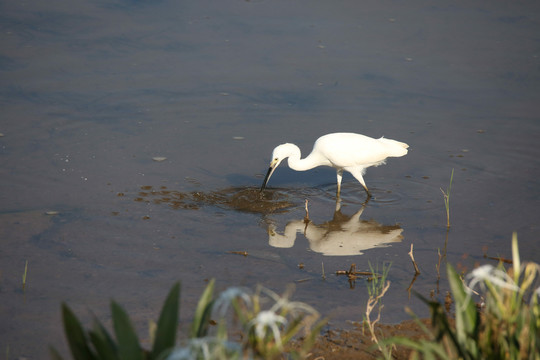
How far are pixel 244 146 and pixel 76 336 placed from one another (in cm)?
615

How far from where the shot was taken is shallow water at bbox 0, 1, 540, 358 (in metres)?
5.16

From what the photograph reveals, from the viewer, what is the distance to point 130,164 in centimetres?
755

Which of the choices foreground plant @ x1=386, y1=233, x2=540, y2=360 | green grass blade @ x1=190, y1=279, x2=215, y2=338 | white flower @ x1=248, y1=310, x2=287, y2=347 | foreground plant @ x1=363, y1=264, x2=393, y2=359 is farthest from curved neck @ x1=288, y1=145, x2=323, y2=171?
white flower @ x1=248, y1=310, x2=287, y2=347

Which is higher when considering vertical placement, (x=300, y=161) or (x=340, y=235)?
(x=300, y=161)

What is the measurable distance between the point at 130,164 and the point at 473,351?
5768mm

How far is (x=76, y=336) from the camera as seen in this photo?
7.27 ft

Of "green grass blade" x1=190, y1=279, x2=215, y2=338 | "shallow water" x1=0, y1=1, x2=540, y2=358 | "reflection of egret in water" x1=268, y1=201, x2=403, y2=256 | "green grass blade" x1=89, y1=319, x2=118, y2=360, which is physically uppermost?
"green grass blade" x1=190, y1=279, x2=215, y2=338

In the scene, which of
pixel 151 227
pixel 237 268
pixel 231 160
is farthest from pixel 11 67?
pixel 237 268

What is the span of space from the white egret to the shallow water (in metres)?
0.35

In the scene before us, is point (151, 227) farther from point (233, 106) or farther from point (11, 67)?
point (11, 67)

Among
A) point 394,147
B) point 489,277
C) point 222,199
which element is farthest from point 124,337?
point 394,147

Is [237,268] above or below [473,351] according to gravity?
below

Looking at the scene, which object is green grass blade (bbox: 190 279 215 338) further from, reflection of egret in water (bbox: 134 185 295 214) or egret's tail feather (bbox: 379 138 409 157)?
egret's tail feather (bbox: 379 138 409 157)

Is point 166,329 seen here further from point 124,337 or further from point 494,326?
point 494,326
